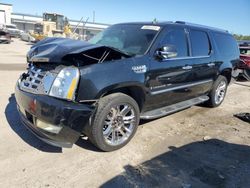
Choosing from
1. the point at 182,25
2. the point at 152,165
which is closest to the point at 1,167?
the point at 152,165

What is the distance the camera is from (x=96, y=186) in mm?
3197

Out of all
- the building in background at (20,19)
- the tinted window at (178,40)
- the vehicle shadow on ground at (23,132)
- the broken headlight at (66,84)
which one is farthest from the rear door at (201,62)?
the building in background at (20,19)

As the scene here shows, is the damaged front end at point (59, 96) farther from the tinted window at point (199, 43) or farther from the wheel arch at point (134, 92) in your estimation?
the tinted window at point (199, 43)

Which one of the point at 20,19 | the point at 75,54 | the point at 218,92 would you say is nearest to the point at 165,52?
the point at 75,54

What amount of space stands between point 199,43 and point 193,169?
3.01 metres

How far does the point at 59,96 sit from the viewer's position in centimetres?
344

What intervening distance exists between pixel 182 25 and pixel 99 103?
8.81 feet

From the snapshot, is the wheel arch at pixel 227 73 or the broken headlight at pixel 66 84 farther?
the wheel arch at pixel 227 73

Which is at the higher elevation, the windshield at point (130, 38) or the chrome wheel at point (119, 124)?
the windshield at point (130, 38)

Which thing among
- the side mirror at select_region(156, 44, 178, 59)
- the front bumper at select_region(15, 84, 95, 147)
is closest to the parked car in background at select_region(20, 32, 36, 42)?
the side mirror at select_region(156, 44, 178, 59)

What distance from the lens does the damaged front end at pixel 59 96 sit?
3.40 meters

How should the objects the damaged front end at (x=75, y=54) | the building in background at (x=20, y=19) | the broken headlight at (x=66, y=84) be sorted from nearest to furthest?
the broken headlight at (x=66, y=84)
the damaged front end at (x=75, y=54)
the building in background at (x=20, y=19)

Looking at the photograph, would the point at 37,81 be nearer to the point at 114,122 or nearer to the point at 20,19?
the point at 114,122

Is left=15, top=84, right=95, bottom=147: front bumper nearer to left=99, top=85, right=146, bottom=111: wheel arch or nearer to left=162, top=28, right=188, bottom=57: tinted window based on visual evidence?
left=99, top=85, right=146, bottom=111: wheel arch
